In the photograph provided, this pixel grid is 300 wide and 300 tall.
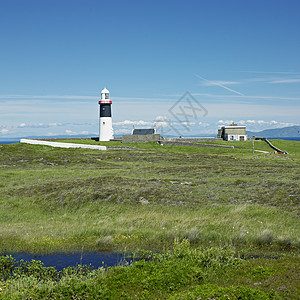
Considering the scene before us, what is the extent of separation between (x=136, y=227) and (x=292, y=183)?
17.1 metres

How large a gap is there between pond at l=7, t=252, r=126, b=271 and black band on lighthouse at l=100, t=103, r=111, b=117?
94186 mm

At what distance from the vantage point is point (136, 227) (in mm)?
20562

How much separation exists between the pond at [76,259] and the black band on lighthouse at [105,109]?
3708 inches

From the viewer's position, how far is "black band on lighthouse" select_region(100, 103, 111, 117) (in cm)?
10931

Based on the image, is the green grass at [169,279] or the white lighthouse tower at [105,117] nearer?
the green grass at [169,279]

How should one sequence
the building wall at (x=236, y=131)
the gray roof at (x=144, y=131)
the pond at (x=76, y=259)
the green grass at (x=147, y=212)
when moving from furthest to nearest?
the building wall at (x=236, y=131) < the gray roof at (x=144, y=131) < the green grass at (x=147, y=212) < the pond at (x=76, y=259)

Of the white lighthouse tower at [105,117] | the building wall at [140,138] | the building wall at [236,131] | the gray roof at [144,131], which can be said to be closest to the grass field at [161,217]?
the building wall at [140,138]

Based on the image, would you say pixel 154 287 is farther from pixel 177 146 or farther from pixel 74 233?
pixel 177 146

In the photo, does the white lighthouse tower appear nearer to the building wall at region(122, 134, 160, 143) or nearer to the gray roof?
the building wall at region(122, 134, 160, 143)

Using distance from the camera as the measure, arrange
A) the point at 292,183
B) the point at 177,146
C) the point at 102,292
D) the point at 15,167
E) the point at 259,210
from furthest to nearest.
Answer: the point at 177,146
the point at 15,167
the point at 292,183
the point at 259,210
the point at 102,292

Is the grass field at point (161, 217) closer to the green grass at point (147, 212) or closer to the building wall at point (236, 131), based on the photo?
the green grass at point (147, 212)

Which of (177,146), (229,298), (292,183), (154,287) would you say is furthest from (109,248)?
(177,146)

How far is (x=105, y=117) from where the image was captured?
109 metres

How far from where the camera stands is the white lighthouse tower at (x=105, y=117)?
359 feet
